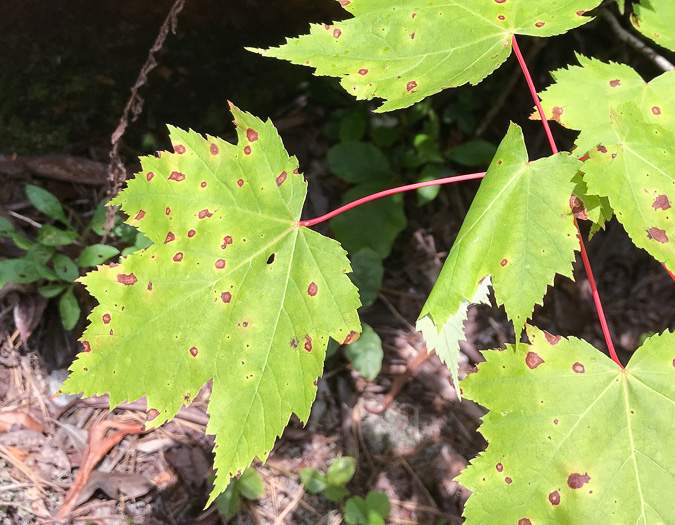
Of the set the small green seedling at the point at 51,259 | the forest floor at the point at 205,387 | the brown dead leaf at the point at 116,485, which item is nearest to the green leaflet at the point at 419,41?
the forest floor at the point at 205,387

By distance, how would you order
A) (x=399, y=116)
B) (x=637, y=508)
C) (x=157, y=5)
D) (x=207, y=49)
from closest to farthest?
(x=637, y=508) < (x=157, y=5) < (x=207, y=49) < (x=399, y=116)

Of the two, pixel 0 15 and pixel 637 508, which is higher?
pixel 0 15

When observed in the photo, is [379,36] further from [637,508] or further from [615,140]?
[637,508]

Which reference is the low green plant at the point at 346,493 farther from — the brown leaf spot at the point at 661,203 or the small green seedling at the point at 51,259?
the brown leaf spot at the point at 661,203

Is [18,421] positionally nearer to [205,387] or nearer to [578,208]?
[205,387]

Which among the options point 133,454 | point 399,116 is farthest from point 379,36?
point 133,454

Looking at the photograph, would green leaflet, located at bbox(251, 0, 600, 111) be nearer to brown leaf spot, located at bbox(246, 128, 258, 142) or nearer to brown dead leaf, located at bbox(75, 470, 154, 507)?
brown leaf spot, located at bbox(246, 128, 258, 142)

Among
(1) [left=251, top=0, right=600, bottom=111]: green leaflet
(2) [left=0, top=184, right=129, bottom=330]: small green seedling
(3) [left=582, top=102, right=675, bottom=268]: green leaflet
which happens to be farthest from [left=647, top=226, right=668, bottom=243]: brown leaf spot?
(2) [left=0, top=184, right=129, bottom=330]: small green seedling
